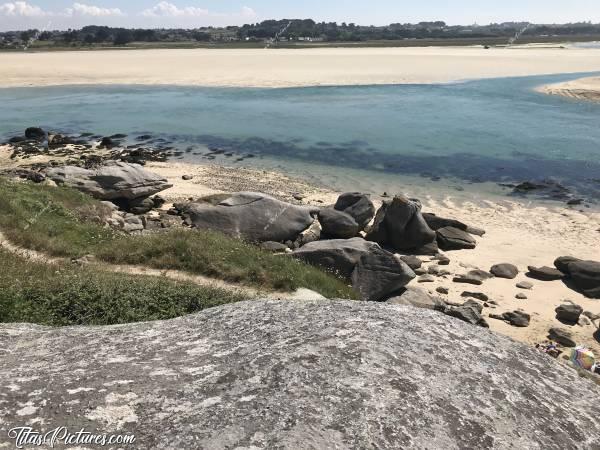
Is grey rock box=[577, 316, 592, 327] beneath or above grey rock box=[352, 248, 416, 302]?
beneath

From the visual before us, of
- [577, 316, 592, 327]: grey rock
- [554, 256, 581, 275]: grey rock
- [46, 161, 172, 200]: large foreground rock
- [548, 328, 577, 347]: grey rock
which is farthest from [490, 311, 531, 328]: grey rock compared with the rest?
[46, 161, 172, 200]: large foreground rock

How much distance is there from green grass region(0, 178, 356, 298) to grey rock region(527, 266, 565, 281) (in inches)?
332

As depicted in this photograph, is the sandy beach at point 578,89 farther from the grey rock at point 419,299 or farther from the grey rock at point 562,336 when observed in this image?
the grey rock at point 419,299

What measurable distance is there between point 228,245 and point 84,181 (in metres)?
12.3

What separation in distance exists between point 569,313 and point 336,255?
25.5 ft

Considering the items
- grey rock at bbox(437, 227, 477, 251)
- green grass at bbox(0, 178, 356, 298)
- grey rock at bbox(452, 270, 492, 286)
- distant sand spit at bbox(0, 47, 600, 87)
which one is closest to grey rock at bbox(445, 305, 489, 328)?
green grass at bbox(0, 178, 356, 298)

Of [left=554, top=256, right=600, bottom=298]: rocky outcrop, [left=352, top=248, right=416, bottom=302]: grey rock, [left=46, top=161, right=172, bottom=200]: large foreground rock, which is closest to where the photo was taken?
[left=352, top=248, right=416, bottom=302]: grey rock

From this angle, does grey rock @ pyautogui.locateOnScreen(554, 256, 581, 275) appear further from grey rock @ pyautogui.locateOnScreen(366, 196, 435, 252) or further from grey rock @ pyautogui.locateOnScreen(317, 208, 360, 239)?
grey rock @ pyautogui.locateOnScreen(317, 208, 360, 239)

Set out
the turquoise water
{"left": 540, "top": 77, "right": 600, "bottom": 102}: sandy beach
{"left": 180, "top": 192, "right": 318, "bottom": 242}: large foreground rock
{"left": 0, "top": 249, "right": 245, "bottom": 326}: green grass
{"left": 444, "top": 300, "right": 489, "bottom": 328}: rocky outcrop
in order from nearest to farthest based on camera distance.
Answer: {"left": 0, "top": 249, "right": 245, "bottom": 326}: green grass → {"left": 444, "top": 300, "right": 489, "bottom": 328}: rocky outcrop → {"left": 180, "top": 192, "right": 318, "bottom": 242}: large foreground rock → the turquoise water → {"left": 540, "top": 77, "right": 600, "bottom": 102}: sandy beach

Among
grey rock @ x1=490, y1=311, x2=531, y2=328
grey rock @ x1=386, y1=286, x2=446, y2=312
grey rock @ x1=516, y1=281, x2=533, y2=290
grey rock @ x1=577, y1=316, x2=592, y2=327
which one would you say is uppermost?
grey rock @ x1=386, y1=286, x2=446, y2=312

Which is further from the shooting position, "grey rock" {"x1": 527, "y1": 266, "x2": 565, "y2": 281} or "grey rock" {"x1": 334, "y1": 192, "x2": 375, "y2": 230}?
"grey rock" {"x1": 334, "y1": 192, "x2": 375, "y2": 230}

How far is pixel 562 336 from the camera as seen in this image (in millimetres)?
15133

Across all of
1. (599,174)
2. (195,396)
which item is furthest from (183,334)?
(599,174)

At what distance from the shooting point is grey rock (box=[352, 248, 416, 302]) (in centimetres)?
1648
